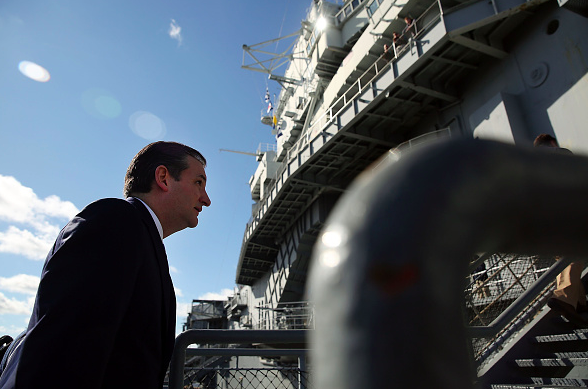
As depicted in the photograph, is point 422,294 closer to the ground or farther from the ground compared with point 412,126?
closer to the ground

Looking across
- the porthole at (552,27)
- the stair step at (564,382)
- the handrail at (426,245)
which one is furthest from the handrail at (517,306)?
the porthole at (552,27)

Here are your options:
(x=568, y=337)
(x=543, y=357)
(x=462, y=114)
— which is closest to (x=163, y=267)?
(x=568, y=337)

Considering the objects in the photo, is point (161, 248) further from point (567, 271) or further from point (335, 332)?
point (567, 271)

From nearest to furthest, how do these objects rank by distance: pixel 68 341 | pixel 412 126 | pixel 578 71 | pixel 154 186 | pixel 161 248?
pixel 68 341 < pixel 161 248 < pixel 154 186 < pixel 578 71 < pixel 412 126

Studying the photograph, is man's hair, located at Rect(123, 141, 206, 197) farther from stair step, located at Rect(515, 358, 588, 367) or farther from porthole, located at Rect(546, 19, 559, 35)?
porthole, located at Rect(546, 19, 559, 35)

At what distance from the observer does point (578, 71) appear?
6879mm

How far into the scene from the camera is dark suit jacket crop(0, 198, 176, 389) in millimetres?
981

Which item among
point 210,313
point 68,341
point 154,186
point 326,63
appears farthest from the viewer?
point 210,313

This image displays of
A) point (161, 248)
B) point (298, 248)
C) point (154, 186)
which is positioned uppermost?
point (298, 248)

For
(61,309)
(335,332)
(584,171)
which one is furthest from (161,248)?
(584,171)

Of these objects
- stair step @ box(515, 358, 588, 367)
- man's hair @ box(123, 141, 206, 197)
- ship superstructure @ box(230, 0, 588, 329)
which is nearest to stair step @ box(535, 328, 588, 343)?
stair step @ box(515, 358, 588, 367)

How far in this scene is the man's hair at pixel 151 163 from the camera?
1.79 m

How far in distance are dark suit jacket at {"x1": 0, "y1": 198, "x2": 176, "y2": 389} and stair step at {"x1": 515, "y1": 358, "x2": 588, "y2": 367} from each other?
3.66 m

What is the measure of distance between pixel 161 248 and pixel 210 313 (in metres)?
42.9
